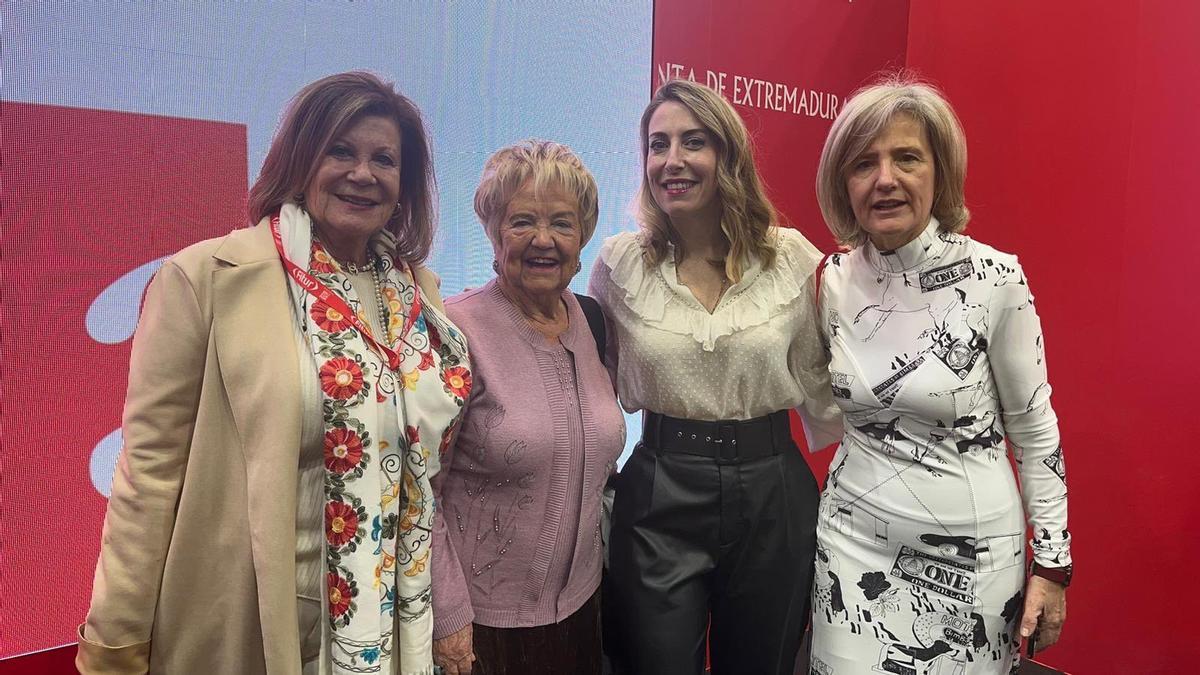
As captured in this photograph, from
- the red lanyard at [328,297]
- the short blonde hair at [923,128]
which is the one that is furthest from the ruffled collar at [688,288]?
the red lanyard at [328,297]

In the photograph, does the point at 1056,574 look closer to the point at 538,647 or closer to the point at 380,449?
the point at 538,647

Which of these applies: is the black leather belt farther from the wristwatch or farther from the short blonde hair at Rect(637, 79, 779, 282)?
the wristwatch

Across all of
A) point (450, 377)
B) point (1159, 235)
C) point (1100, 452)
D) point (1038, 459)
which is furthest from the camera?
point (1100, 452)

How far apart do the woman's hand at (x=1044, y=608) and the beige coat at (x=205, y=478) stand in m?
1.58

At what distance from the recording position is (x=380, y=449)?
1.58 m

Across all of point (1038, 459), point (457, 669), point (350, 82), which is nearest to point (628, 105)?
point (350, 82)

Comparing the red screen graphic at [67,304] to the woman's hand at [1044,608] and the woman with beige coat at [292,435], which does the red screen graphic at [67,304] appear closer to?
the woman with beige coat at [292,435]

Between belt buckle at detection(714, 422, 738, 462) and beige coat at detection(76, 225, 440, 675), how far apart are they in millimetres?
1006

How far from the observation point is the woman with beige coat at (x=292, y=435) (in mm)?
1439

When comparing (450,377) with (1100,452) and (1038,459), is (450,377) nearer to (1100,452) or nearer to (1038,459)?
(1038,459)

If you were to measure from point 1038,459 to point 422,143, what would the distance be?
5.13 feet

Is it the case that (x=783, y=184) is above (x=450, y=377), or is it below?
above

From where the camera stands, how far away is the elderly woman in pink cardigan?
1.78 meters

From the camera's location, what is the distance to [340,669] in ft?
5.21
